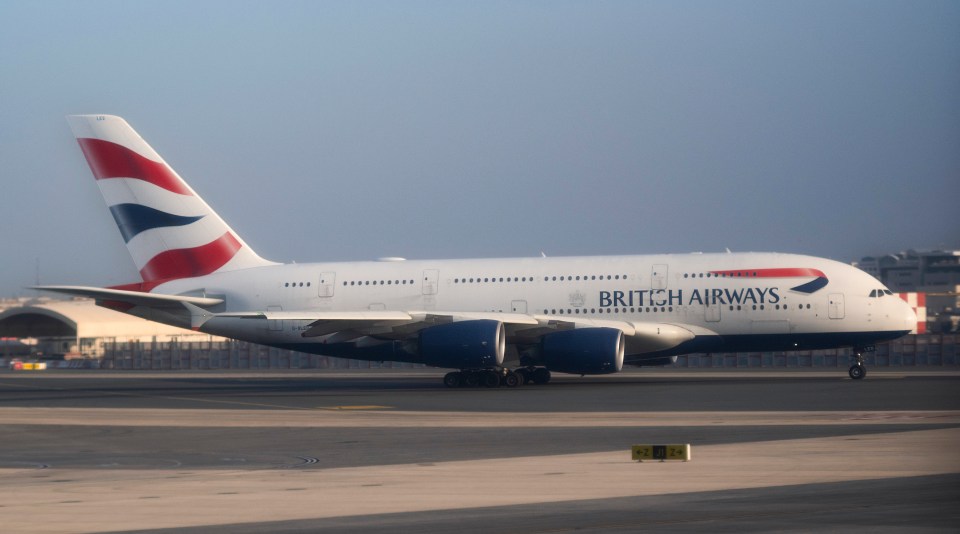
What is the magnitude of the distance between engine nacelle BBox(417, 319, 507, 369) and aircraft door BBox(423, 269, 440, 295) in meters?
3.71

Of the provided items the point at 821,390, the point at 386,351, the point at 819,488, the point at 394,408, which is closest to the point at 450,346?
the point at 386,351

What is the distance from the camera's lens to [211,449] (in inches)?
870

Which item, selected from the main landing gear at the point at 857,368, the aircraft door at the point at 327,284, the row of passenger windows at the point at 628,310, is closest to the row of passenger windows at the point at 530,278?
the row of passenger windows at the point at 628,310

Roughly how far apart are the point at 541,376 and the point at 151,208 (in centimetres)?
1528

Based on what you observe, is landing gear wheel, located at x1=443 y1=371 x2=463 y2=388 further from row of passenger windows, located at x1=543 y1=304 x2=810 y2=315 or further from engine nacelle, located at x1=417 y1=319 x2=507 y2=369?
row of passenger windows, located at x1=543 y1=304 x2=810 y2=315

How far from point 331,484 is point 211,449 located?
249 inches

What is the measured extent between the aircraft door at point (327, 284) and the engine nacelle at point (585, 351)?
28.9ft

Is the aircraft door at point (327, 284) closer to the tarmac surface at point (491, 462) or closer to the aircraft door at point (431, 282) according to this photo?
the aircraft door at point (431, 282)

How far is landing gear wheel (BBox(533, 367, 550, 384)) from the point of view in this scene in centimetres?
4238

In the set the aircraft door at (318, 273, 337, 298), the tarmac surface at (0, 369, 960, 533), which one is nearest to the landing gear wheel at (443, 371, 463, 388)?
the tarmac surface at (0, 369, 960, 533)

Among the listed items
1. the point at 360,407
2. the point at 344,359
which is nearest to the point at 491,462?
the point at 360,407

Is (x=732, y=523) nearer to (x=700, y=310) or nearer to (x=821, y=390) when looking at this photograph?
(x=821, y=390)

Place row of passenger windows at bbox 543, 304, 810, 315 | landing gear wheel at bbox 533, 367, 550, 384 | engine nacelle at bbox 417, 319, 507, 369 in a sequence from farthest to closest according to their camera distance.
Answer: landing gear wheel at bbox 533, 367, 550, 384, row of passenger windows at bbox 543, 304, 810, 315, engine nacelle at bbox 417, 319, 507, 369

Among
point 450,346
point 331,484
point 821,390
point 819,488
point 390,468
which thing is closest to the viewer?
point 819,488
